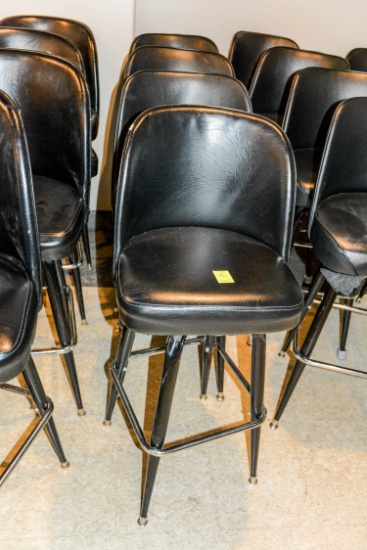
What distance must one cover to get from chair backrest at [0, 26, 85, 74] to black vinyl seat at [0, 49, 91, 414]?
1.83ft

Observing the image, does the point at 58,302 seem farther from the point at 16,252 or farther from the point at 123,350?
the point at 16,252

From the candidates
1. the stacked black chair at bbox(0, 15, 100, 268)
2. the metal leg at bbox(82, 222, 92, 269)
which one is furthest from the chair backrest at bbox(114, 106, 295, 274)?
the stacked black chair at bbox(0, 15, 100, 268)

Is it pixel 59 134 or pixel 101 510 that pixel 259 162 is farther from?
pixel 101 510

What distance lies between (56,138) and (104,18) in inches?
47.2

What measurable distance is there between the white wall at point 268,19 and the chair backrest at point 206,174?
7.67 feet

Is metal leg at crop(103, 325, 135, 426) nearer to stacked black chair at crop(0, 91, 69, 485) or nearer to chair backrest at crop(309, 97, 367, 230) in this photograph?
stacked black chair at crop(0, 91, 69, 485)

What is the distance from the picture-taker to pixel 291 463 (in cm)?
143

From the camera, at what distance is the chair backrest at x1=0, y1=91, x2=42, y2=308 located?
3.01 ft

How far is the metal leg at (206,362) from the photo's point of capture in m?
1.51

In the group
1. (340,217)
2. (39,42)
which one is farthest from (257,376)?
(39,42)

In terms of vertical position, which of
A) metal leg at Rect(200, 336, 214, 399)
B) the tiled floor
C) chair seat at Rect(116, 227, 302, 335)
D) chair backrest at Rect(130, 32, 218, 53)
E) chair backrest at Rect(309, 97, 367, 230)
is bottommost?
the tiled floor

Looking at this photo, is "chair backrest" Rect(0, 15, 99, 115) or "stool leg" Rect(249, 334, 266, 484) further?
"chair backrest" Rect(0, 15, 99, 115)

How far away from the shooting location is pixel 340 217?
1302 millimetres

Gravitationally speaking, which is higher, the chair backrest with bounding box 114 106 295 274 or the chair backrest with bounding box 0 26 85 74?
the chair backrest with bounding box 0 26 85 74
